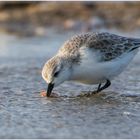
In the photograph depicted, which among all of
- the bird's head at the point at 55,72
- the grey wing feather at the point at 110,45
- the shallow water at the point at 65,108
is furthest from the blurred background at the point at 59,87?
the grey wing feather at the point at 110,45

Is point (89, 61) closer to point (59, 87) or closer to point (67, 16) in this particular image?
point (59, 87)

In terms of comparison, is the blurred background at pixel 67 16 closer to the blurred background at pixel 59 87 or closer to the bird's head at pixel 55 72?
the blurred background at pixel 59 87

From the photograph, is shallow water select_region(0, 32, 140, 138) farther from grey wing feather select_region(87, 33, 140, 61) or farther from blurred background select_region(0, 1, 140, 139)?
grey wing feather select_region(87, 33, 140, 61)

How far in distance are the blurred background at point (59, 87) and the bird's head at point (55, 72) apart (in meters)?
0.23

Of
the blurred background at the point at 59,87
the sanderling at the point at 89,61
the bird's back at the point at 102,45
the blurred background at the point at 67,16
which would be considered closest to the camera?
the blurred background at the point at 59,87

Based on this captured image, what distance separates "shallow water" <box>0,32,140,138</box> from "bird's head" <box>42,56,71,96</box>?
0.23 metres

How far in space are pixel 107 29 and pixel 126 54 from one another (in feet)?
24.1

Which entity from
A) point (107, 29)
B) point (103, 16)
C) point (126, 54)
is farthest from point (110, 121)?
point (103, 16)

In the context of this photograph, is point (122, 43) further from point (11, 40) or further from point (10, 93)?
point (11, 40)

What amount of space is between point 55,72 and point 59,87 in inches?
35.0

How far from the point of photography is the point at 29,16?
16750mm

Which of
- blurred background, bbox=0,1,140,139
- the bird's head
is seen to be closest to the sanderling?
the bird's head

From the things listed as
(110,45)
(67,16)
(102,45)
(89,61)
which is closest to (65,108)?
(89,61)

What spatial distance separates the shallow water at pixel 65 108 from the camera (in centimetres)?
594
